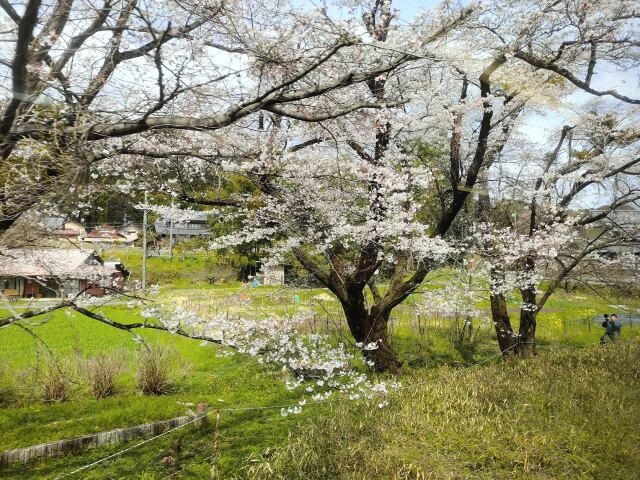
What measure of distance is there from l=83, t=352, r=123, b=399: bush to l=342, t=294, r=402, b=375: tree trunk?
4603 millimetres

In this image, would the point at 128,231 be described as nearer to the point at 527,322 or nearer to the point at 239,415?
the point at 239,415

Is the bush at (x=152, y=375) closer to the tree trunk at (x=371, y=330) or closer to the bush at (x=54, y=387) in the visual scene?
the bush at (x=54, y=387)

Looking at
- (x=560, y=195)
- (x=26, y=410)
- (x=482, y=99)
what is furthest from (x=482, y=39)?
(x=26, y=410)

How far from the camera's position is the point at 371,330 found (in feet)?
25.9

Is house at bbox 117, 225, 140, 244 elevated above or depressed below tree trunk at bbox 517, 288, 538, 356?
above

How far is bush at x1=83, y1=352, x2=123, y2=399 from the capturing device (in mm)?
7298

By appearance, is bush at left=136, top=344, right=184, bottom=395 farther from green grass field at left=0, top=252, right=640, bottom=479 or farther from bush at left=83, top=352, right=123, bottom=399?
bush at left=83, top=352, right=123, bottom=399

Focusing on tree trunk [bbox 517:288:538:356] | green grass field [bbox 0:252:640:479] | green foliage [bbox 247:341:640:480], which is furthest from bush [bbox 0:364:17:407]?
tree trunk [bbox 517:288:538:356]

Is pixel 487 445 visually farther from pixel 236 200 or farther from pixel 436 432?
pixel 236 200

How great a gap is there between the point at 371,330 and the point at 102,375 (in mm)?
5166

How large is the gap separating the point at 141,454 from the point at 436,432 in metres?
3.66

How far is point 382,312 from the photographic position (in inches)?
311

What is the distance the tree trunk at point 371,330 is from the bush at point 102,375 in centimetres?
460

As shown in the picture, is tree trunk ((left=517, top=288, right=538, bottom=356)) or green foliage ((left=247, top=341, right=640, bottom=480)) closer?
green foliage ((left=247, top=341, right=640, bottom=480))
